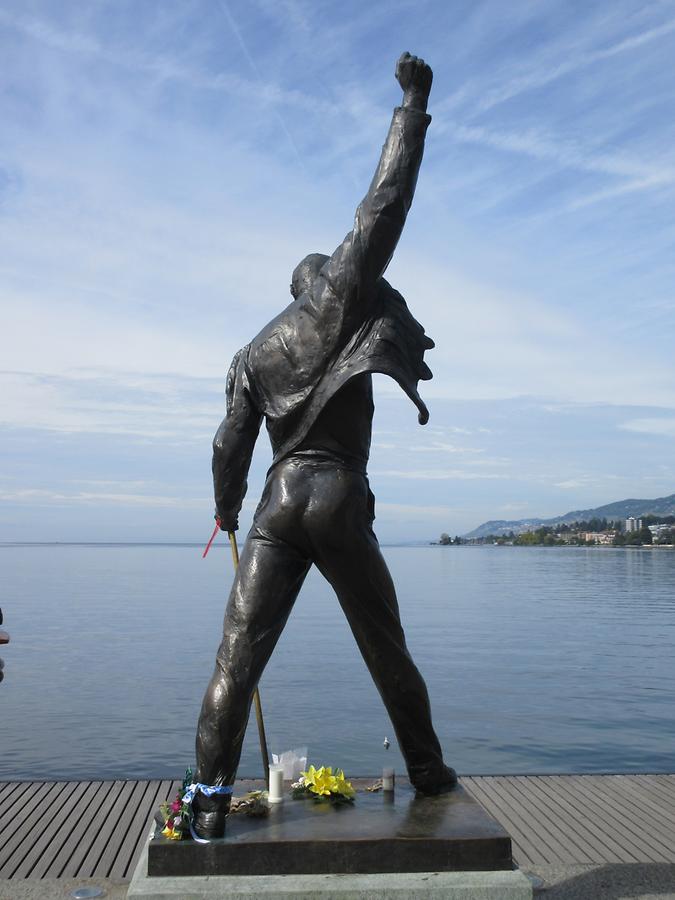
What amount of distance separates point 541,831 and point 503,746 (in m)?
5.34

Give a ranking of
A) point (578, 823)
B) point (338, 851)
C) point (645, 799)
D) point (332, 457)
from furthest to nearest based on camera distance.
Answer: point (645, 799) < point (578, 823) < point (332, 457) < point (338, 851)

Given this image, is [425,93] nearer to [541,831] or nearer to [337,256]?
[337,256]

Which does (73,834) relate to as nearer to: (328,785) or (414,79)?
(328,785)

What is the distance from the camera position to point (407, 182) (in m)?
4.95

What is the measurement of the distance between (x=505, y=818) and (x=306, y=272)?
13.6 ft

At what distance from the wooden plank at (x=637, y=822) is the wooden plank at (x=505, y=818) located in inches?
27.2

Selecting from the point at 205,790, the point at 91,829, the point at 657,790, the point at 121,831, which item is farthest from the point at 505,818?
the point at 205,790

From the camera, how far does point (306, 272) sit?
5422 millimetres

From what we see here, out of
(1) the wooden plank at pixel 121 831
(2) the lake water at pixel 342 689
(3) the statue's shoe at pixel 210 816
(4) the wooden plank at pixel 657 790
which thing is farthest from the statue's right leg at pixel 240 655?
(2) the lake water at pixel 342 689

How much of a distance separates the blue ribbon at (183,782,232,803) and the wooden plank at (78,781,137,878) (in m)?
1.56

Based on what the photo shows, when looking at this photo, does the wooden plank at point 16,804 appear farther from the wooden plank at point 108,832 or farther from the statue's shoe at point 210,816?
the statue's shoe at point 210,816

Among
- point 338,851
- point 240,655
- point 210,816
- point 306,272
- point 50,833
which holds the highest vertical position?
point 306,272

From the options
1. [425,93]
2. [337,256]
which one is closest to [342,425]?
[337,256]

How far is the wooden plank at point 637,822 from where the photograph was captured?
6.53 m
